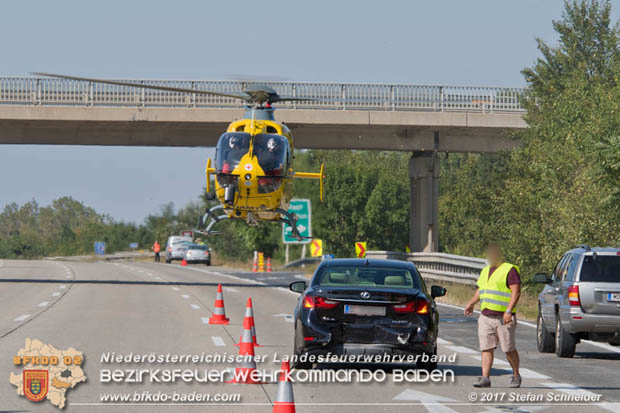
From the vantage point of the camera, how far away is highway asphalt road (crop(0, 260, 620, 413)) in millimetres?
10734

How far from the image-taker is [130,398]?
10859 millimetres

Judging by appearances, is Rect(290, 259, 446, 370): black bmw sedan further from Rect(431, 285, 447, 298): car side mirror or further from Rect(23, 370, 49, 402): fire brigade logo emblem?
Rect(23, 370, 49, 402): fire brigade logo emblem

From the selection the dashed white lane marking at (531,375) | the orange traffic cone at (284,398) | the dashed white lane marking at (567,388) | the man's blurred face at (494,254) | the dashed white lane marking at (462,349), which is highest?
the man's blurred face at (494,254)

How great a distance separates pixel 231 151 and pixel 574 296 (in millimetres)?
13756

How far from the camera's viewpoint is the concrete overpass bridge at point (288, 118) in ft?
129

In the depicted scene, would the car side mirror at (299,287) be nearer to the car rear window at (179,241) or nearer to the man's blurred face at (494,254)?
the man's blurred face at (494,254)

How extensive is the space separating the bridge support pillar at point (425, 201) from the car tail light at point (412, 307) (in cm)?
3203

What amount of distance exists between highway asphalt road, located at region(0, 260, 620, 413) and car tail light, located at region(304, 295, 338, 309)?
3.18 ft

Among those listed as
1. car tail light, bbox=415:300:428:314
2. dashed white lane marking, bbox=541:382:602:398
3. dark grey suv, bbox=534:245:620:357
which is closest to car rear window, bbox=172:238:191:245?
dark grey suv, bbox=534:245:620:357

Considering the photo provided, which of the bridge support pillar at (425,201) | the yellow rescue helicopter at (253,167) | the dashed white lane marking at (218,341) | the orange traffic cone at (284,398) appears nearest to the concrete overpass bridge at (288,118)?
the bridge support pillar at (425,201)

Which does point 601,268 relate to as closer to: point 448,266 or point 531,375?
point 531,375

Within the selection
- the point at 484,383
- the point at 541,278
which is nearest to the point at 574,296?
the point at 541,278

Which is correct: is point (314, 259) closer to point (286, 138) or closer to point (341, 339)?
point (286, 138)

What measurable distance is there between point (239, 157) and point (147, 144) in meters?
13.8
